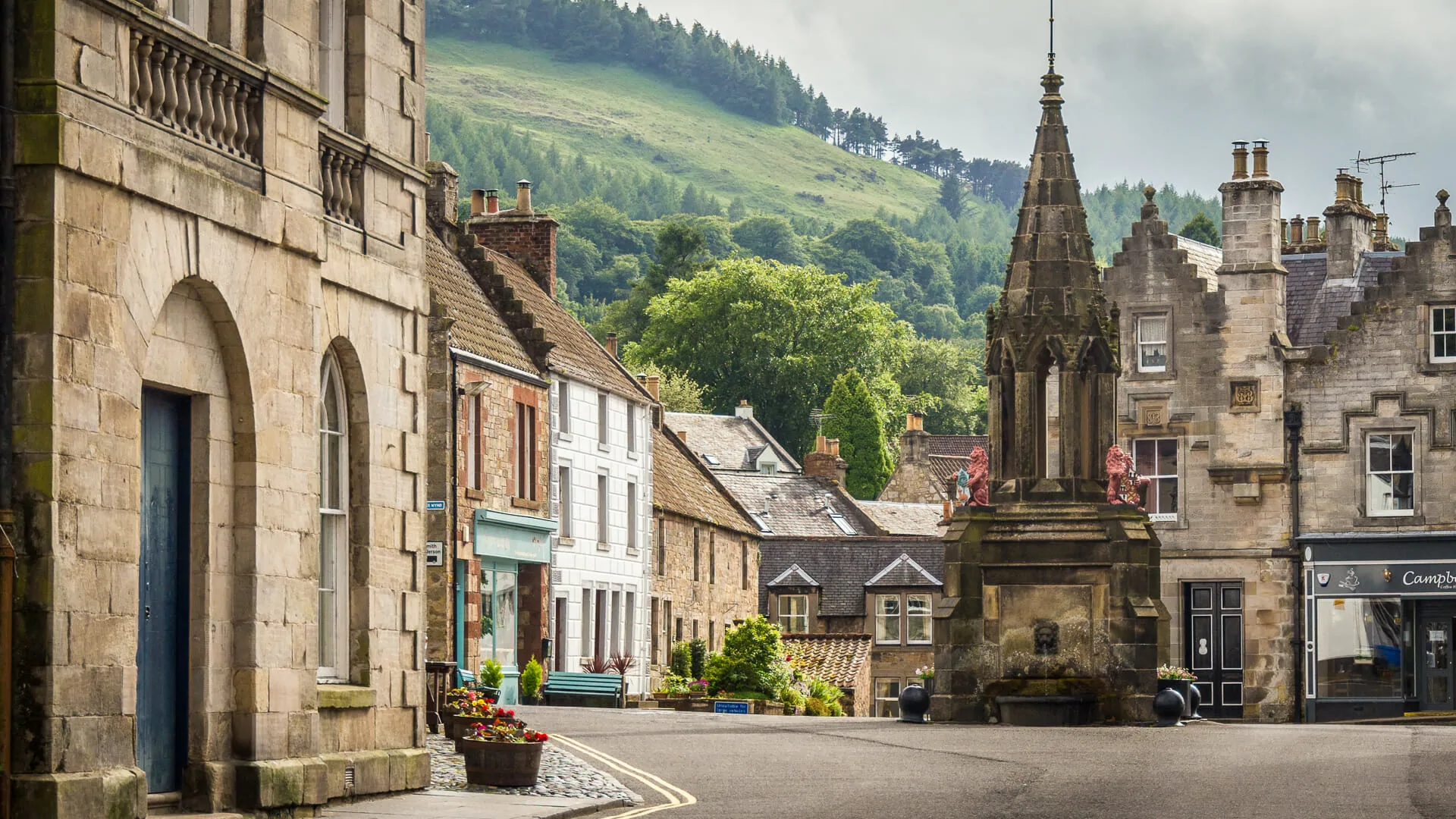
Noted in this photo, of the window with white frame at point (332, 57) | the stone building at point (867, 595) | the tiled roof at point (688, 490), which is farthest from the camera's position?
the stone building at point (867, 595)

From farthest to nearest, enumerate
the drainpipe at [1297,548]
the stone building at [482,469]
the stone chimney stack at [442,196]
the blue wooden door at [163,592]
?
the drainpipe at [1297,548], the stone chimney stack at [442,196], the stone building at [482,469], the blue wooden door at [163,592]

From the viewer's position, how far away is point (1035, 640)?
31484 mm

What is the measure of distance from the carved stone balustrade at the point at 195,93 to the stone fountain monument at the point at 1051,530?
17.2m

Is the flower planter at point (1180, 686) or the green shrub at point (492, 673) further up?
the green shrub at point (492, 673)

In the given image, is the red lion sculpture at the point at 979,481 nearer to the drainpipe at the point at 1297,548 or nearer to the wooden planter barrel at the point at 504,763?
the wooden planter barrel at the point at 504,763

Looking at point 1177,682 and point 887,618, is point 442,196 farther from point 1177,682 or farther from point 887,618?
point 887,618

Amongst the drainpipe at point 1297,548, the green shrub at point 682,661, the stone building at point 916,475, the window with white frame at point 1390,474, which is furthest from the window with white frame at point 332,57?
the stone building at point 916,475

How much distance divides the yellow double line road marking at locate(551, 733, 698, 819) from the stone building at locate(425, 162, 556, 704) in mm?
10170

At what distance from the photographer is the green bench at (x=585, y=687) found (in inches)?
1711

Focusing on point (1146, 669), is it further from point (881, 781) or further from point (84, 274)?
point (84, 274)

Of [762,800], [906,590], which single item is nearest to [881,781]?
[762,800]

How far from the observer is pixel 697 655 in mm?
54562

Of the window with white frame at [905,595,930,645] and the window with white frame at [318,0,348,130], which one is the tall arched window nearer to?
the window with white frame at [318,0,348,130]

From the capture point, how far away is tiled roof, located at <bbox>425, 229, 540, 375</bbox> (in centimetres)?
4038
